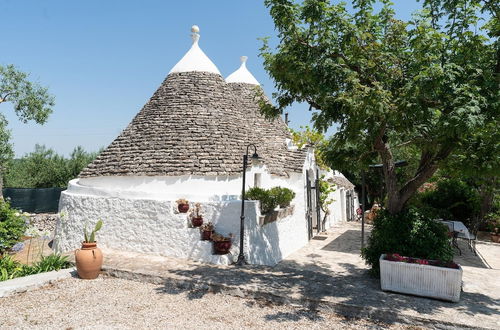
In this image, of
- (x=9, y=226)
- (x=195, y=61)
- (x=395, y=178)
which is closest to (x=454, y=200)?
(x=395, y=178)

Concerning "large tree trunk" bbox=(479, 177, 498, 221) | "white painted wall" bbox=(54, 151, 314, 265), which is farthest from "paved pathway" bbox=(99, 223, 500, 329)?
"large tree trunk" bbox=(479, 177, 498, 221)

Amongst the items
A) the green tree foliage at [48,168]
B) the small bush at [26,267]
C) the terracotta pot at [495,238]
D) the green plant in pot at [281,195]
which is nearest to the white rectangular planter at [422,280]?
the green plant in pot at [281,195]

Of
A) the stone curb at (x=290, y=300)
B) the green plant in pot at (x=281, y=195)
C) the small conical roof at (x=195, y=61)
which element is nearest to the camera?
the stone curb at (x=290, y=300)

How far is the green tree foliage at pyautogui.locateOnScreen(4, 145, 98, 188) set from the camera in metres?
29.4

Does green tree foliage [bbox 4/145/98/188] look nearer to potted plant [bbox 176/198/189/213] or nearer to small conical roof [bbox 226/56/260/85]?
small conical roof [bbox 226/56/260/85]

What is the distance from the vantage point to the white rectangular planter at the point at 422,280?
6.28 metres

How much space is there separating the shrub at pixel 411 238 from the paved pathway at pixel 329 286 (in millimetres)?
847

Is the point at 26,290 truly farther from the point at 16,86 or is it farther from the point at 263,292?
the point at 16,86

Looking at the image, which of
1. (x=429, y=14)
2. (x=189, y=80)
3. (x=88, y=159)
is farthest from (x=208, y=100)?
(x=88, y=159)

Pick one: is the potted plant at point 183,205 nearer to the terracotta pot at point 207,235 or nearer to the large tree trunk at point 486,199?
the terracotta pot at point 207,235

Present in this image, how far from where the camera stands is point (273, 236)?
411 inches

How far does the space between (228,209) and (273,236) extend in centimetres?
189

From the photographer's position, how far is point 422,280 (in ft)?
21.4

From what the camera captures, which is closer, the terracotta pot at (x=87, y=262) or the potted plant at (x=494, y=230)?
the terracotta pot at (x=87, y=262)
